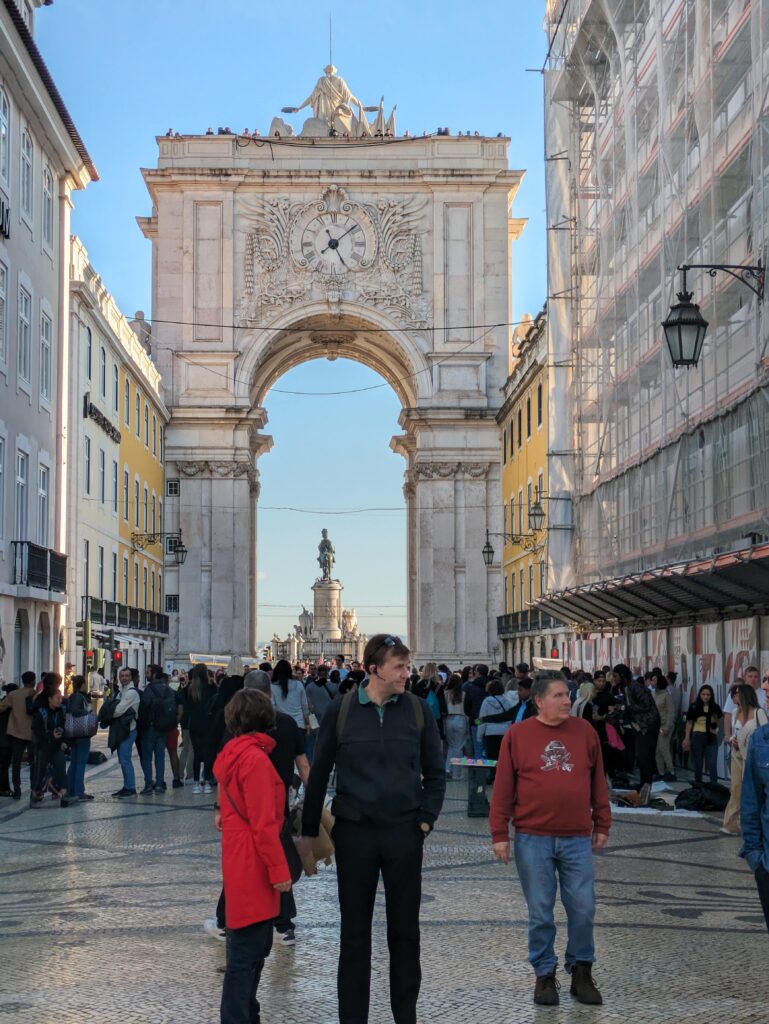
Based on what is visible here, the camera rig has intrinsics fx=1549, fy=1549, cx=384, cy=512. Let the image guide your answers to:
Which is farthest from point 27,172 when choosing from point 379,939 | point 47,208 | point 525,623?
point 525,623

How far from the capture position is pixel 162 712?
20141 millimetres

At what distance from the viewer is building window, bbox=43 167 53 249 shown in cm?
3222

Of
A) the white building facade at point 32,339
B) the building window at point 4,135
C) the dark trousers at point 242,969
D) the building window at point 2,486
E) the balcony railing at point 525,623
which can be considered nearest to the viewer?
the dark trousers at point 242,969

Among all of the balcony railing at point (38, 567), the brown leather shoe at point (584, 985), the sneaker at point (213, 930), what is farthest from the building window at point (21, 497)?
the brown leather shoe at point (584, 985)

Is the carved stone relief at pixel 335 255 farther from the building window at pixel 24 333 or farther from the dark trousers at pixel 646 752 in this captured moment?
the dark trousers at pixel 646 752

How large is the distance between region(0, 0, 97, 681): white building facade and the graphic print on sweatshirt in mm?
20952

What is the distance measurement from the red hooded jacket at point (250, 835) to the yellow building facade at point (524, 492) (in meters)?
35.6

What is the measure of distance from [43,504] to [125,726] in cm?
1292

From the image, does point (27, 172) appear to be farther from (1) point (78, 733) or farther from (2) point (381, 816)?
(2) point (381, 816)

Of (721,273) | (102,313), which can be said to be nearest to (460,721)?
(721,273)

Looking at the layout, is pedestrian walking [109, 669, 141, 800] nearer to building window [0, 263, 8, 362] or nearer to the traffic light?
building window [0, 263, 8, 362]

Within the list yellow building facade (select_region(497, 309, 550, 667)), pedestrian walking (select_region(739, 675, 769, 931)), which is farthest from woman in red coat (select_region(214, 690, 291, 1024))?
yellow building facade (select_region(497, 309, 550, 667))

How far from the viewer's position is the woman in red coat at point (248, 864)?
650cm

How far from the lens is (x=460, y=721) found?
2352cm
